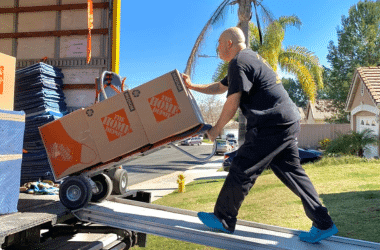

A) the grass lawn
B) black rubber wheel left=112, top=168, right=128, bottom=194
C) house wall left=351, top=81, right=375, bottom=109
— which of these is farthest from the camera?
house wall left=351, top=81, right=375, bottom=109

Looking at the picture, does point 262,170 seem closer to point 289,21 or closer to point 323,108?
point 289,21

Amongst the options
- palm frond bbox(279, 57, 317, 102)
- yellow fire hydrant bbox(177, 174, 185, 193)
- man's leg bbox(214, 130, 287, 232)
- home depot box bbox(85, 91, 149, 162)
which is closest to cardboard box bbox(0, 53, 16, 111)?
home depot box bbox(85, 91, 149, 162)

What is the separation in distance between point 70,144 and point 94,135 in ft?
0.98

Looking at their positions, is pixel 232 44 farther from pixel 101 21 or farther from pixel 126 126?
pixel 101 21

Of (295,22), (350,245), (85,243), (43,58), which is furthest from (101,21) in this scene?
(295,22)

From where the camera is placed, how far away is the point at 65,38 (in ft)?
18.3

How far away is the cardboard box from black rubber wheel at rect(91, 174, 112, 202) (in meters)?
1.18

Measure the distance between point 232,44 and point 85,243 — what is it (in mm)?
2448

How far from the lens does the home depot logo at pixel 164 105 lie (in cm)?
333

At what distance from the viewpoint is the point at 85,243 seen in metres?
3.68

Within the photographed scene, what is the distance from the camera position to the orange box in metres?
3.47

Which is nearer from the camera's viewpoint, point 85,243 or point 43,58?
point 85,243

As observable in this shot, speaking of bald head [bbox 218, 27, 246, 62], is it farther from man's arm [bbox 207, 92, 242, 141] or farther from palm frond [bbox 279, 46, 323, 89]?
palm frond [bbox 279, 46, 323, 89]

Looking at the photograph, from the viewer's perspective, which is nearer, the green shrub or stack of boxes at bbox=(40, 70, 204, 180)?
stack of boxes at bbox=(40, 70, 204, 180)
